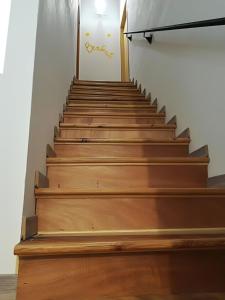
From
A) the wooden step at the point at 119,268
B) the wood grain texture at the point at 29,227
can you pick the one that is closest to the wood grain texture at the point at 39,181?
the wood grain texture at the point at 29,227

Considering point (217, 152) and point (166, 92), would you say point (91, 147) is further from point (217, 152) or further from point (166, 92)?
point (166, 92)

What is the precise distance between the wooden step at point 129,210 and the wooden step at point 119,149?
1.85 ft

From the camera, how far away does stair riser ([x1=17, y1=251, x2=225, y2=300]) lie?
694 mm

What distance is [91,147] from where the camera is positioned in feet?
5.09

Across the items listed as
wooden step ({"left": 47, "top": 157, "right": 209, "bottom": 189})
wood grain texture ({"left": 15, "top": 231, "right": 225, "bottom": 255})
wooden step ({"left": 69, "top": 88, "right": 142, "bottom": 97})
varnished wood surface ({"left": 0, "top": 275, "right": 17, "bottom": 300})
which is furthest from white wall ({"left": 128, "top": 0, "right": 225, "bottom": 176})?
varnished wood surface ({"left": 0, "top": 275, "right": 17, "bottom": 300})

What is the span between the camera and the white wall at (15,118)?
0.86 metres

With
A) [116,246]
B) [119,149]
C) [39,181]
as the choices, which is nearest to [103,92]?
[119,149]

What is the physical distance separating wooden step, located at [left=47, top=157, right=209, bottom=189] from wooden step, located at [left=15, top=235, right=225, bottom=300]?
1.68ft

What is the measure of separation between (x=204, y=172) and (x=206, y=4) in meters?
0.88

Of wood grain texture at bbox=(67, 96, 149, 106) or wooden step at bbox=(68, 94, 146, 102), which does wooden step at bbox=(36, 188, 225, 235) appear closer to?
wood grain texture at bbox=(67, 96, 149, 106)

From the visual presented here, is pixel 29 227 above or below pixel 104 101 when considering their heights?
below

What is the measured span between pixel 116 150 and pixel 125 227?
662mm

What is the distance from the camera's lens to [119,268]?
73 cm

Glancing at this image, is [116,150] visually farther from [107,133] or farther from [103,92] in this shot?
[103,92]
